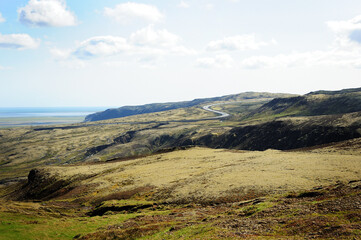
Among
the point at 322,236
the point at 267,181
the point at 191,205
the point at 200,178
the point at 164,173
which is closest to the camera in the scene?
the point at 322,236

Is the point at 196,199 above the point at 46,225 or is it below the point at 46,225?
above

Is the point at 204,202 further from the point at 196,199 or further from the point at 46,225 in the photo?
the point at 46,225

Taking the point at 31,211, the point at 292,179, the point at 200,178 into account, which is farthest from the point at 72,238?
the point at 292,179

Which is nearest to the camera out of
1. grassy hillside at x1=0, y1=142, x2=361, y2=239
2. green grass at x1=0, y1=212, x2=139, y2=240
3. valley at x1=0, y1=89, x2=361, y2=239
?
grassy hillside at x1=0, y1=142, x2=361, y2=239

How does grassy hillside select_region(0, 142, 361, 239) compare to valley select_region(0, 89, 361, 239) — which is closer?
grassy hillside select_region(0, 142, 361, 239)

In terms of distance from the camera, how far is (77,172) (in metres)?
80.2

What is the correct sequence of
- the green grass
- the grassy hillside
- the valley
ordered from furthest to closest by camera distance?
the green grass
the valley
the grassy hillside

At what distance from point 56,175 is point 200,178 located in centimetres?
5185

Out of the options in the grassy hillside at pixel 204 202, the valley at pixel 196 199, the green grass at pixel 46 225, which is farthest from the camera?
the green grass at pixel 46 225

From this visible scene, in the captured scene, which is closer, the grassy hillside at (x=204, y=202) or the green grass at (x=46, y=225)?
the grassy hillside at (x=204, y=202)

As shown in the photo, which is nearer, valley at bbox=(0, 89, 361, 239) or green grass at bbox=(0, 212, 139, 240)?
valley at bbox=(0, 89, 361, 239)

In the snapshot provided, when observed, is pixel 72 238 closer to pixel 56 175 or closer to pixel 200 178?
pixel 200 178

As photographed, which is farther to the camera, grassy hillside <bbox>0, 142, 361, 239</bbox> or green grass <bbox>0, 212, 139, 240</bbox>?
green grass <bbox>0, 212, 139, 240</bbox>

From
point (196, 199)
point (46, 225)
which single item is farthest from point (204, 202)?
point (46, 225)
